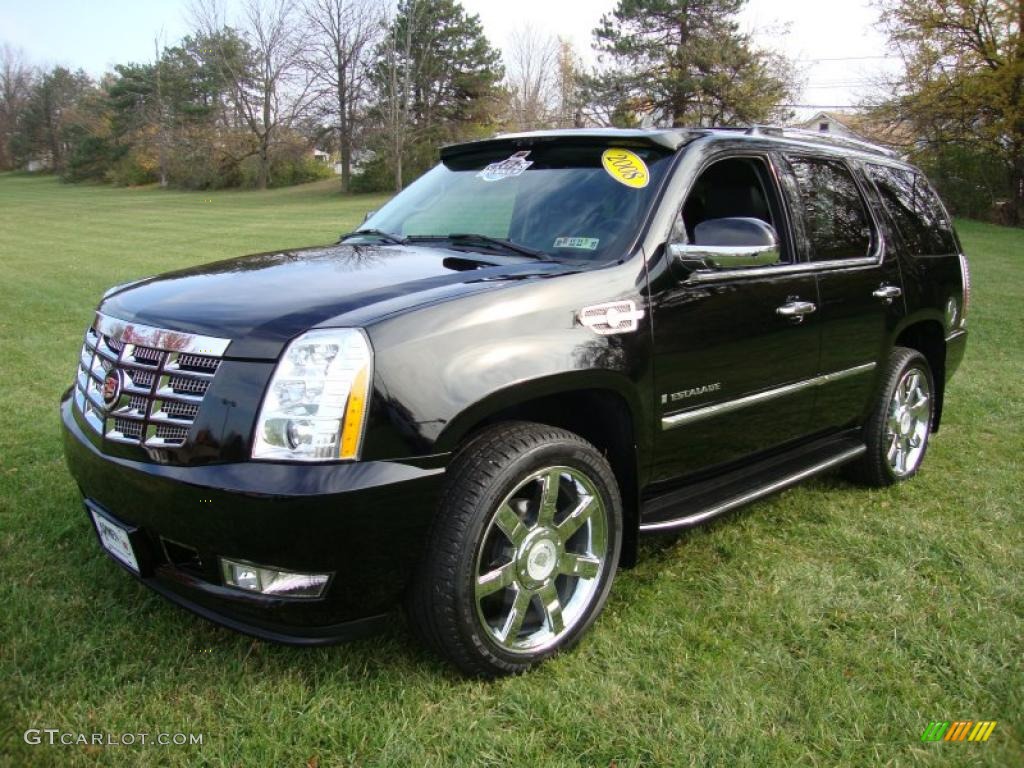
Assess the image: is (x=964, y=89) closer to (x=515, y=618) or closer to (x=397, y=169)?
(x=397, y=169)

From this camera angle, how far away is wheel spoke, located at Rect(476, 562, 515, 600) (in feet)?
8.17

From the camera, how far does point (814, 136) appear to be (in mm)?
4160

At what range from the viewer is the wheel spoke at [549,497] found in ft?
8.63

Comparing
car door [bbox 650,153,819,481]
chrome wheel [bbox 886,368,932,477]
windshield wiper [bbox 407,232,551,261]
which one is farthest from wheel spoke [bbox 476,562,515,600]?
chrome wheel [bbox 886,368,932,477]

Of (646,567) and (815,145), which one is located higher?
(815,145)

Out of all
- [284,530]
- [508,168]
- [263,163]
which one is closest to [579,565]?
[284,530]

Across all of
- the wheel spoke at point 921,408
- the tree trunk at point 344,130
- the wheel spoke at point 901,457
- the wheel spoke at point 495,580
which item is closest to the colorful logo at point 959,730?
the wheel spoke at point 495,580

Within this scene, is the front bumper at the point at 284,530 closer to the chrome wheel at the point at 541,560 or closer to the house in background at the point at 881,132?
the chrome wheel at the point at 541,560

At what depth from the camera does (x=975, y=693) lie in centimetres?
259

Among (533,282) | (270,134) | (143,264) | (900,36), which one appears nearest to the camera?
(533,282)

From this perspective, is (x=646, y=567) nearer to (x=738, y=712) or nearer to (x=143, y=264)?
(x=738, y=712)

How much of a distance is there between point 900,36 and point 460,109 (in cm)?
2719

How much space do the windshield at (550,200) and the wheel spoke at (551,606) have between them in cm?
121

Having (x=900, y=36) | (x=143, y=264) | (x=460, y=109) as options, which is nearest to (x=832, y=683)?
(x=143, y=264)
